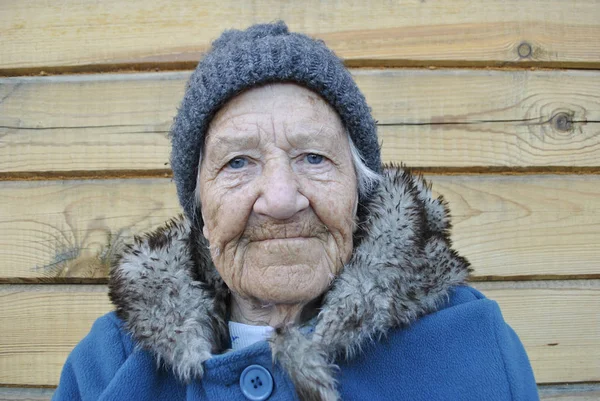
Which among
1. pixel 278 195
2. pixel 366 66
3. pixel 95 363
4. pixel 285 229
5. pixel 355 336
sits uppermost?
pixel 366 66

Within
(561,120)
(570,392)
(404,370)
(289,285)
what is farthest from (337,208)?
(570,392)

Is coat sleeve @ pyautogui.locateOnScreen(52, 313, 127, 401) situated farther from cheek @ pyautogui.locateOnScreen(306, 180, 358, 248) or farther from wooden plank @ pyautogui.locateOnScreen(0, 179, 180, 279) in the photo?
cheek @ pyautogui.locateOnScreen(306, 180, 358, 248)

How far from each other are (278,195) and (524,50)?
4.65 ft

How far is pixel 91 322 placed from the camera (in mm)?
2139

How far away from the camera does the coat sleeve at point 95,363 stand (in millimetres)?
1534

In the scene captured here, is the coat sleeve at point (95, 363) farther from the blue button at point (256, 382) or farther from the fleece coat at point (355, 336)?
the blue button at point (256, 382)

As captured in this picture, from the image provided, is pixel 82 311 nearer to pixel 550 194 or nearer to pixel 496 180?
pixel 496 180

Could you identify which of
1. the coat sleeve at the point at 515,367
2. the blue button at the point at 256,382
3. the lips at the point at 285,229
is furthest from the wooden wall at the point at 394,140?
the blue button at the point at 256,382

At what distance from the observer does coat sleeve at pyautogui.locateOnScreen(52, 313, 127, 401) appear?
5.03 ft

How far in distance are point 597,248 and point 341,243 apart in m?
1.31

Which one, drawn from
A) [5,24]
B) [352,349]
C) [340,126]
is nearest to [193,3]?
[5,24]

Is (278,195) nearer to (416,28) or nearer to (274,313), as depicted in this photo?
(274,313)

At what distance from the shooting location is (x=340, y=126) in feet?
5.18

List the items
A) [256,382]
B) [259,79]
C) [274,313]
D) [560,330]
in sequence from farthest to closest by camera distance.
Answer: [560,330] < [274,313] < [259,79] < [256,382]
